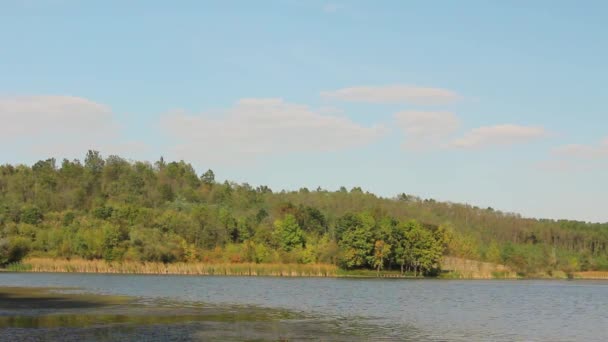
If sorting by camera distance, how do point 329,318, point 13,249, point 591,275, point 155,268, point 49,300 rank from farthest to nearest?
point 591,275
point 13,249
point 155,268
point 49,300
point 329,318

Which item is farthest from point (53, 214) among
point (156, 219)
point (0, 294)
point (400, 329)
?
point (400, 329)

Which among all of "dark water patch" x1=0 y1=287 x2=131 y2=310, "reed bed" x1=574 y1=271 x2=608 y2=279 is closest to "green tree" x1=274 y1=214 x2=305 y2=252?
"reed bed" x1=574 y1=271 x2=608 y2=279

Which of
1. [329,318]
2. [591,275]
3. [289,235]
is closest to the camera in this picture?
[329,318]

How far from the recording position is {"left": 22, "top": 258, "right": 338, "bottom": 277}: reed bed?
11831 centimetres

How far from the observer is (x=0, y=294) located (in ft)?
205

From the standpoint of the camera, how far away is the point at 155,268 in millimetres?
121188

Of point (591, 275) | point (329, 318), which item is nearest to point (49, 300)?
point (329, 318)

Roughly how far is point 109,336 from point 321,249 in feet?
347

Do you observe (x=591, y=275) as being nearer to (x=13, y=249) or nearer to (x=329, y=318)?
(x=13, y=249)

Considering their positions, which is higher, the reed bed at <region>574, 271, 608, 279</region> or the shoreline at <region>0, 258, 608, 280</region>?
the shoreline at <region>0, 258, 608, 280</region>

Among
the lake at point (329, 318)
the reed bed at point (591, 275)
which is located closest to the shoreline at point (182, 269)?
the lake at point (329, 318)

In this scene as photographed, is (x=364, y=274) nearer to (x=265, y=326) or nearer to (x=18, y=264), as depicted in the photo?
(x=18, y=264)

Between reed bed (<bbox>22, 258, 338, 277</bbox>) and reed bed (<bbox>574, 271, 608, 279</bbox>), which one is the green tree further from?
reed bed (<bbox>574, 271, 608, 279</bbox>)

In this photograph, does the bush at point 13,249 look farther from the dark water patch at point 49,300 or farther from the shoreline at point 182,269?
the dark water patch at point 49,300
